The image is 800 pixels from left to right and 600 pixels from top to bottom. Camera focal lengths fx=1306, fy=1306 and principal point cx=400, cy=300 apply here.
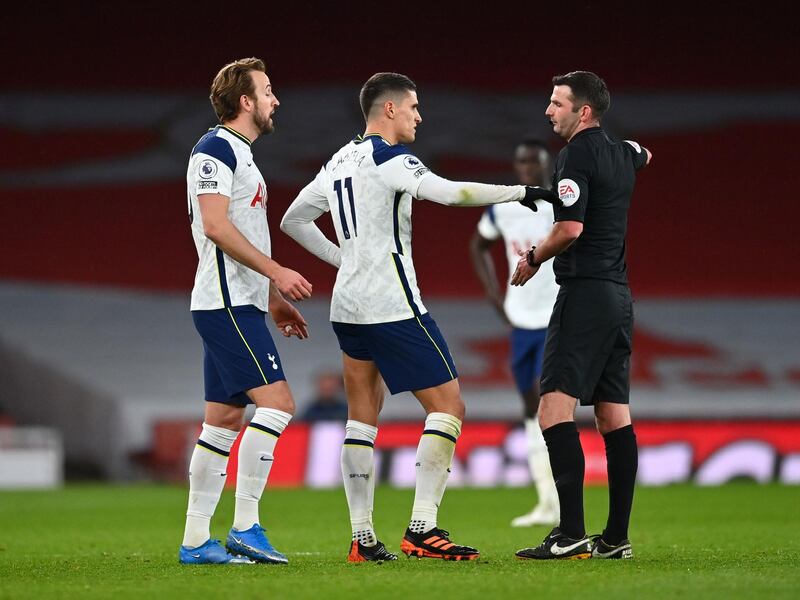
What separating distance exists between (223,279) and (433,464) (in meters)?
1.16

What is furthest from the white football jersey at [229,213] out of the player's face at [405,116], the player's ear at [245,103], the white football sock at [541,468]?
the white football sock at [541,468]

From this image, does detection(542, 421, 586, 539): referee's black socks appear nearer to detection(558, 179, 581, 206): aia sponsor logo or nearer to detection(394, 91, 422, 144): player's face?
detection(558, 179, 581, 206): aia sponsor logo

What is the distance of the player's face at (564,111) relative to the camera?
5516mm

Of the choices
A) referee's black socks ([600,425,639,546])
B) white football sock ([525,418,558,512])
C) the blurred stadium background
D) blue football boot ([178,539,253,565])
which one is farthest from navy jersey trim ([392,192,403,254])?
the blurred stadium background

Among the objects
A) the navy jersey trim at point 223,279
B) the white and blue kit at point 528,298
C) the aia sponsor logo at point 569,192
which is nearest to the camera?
the aia sponsor logo at point 569,192

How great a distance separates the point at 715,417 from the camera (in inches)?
542

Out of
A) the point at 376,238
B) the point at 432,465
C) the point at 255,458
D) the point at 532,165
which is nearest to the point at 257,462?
the point at 255,458

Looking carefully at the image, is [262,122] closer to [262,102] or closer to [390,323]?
[262,102]

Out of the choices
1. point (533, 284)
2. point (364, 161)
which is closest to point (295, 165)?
point (533, 284)

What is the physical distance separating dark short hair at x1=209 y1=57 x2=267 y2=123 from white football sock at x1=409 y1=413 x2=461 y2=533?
5.13 feet

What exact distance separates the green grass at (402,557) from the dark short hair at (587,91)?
6.23ft

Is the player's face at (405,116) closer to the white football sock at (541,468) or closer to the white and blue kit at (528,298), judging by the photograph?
the white and blue kit at (528,298)

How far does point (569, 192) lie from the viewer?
530cm

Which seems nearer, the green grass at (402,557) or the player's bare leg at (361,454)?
the green grass at (402,557)
